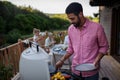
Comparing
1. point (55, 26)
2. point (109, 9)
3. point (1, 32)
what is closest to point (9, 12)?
point (1, 32)

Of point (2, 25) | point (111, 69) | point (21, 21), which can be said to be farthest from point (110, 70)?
point (21, 21)

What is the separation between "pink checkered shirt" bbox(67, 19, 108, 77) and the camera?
6.52ft

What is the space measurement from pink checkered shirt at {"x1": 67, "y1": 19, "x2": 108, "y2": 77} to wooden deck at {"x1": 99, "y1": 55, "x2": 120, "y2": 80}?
126 inches

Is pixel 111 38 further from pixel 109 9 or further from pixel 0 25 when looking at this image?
pixel 0 25

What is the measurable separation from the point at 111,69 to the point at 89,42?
4.23 meters

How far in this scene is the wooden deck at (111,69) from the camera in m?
5.21

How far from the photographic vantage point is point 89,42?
200 centimetres

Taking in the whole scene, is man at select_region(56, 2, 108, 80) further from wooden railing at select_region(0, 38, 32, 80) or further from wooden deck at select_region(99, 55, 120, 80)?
wooden deck at select_region(99, 55, 120, 80)

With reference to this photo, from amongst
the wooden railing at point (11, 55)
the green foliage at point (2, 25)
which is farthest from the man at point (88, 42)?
the green foliage at point (2, 25)

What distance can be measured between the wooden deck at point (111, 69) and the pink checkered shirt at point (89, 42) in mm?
3199

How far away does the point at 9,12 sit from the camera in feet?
47.0

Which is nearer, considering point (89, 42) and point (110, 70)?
point (89, 42)

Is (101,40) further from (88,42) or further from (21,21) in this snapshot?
(21,21)

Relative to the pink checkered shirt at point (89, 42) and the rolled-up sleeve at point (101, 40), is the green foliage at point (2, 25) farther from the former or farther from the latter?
the rolled-up sleeve at point (101, 40)
